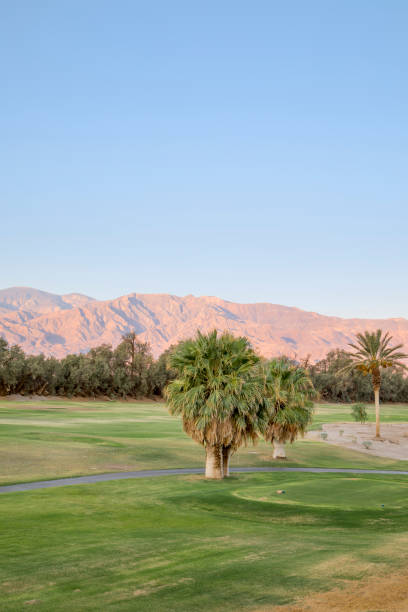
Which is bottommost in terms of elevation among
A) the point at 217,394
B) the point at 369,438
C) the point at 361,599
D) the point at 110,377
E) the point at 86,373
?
the point at 369,438

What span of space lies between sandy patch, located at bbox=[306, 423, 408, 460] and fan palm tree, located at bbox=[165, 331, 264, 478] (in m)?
23.6

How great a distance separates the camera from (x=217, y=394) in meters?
30.3

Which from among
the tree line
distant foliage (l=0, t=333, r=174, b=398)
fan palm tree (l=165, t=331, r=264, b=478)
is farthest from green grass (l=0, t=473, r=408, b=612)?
distant foliage (l=0, t=333, r=174, b=398)

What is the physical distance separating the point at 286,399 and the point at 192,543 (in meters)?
25.0

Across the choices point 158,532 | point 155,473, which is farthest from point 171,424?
point 158,532

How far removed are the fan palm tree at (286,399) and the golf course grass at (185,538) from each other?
5.85 m

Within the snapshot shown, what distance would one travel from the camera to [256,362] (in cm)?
3269

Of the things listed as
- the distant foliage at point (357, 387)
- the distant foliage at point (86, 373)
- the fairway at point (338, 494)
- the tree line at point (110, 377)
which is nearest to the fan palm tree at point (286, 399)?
the fairway at point (338, 494)

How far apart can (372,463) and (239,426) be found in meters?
18.6

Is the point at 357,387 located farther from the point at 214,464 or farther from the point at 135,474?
the point at 214,464

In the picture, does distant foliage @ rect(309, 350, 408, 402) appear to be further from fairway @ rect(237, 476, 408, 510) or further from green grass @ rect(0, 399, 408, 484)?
fairway @ rect(237, 476, 408, 510)

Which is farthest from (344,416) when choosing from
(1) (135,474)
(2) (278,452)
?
(1) (135,474)

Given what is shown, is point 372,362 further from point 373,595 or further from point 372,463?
point 373,595

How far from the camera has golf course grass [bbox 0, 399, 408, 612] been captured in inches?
466
